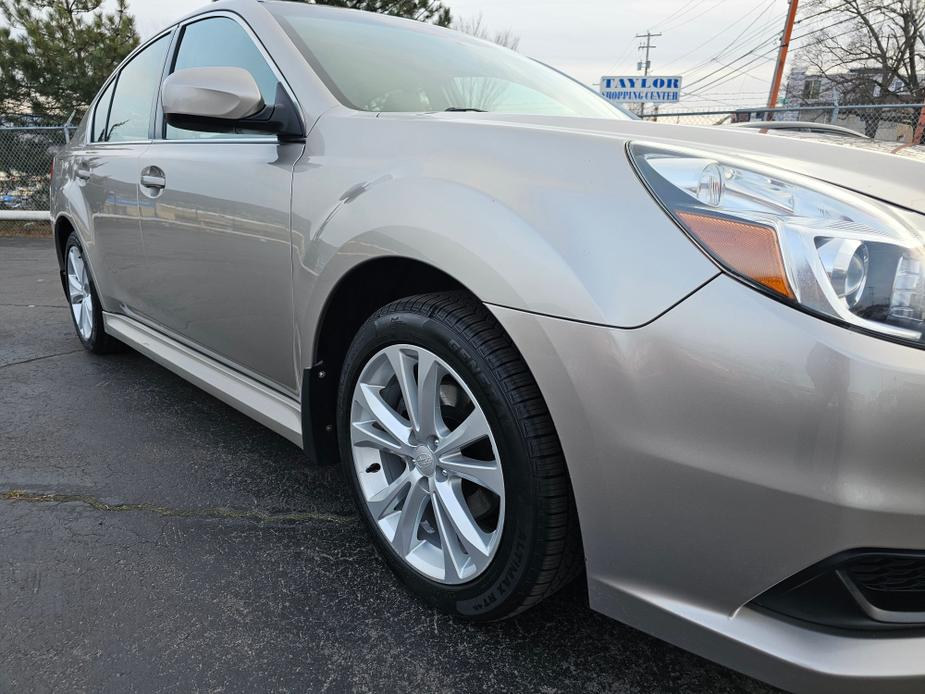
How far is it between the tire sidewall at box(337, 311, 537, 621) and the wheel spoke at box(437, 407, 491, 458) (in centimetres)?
3

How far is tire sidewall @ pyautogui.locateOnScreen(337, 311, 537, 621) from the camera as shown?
1.33 metres

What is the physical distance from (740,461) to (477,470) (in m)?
0.57

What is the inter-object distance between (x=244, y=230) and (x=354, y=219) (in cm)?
54

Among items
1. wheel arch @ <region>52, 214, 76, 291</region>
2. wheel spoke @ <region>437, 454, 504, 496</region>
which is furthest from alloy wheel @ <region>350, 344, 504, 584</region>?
wheel arch @ <region>52, 214, 76, 291</region>

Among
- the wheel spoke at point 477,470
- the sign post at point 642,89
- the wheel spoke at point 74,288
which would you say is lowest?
the wheel spoke at point 74,288

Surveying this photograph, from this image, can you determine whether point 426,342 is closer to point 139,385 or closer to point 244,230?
point 244,230

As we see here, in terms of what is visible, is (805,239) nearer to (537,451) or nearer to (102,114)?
(537,451)

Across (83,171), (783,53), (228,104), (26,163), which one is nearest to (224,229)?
(228,104)

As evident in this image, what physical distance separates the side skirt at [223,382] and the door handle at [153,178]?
0.62 m

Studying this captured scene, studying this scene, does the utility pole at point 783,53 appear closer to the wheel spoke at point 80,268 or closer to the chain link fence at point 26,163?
the chain link fence at point 26,163

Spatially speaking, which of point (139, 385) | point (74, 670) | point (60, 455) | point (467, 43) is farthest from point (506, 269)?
point (139, 385)

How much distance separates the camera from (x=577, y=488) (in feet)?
4.09

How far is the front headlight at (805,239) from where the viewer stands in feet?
3.28

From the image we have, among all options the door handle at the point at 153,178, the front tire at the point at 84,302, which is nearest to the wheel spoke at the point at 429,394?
the door handle at the point at 153,178
